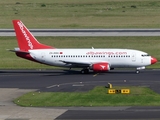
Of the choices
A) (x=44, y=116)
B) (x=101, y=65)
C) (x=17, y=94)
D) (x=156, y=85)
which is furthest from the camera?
(x=101, y=65)

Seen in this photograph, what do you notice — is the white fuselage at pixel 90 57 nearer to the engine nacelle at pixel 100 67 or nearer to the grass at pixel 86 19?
the engine nacelle at pixel 100 67

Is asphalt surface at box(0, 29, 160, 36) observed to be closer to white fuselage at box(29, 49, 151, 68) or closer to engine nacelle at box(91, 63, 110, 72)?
white fuselage at box(29, 49, 151, 68)

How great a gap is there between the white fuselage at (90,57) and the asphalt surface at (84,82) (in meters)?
1.41

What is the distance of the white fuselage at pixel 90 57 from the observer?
71.4 m

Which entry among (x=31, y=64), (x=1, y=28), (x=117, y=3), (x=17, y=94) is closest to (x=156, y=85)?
(x=17, y=94)

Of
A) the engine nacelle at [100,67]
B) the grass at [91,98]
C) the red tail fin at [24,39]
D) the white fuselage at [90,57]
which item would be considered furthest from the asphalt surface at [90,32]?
the grass at [91,98]

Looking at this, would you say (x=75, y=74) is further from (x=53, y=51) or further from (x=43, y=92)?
(x=43, y=92)

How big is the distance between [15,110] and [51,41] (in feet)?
163

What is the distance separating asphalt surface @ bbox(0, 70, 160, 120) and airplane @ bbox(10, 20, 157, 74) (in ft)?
4.17

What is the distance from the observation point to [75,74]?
236ft

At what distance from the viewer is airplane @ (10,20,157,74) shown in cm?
7131

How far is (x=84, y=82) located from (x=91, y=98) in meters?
11.4

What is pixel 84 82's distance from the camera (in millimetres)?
64125

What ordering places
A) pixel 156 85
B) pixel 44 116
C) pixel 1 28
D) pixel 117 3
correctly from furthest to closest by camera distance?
1. pixel 117 3
2. pixel 1 28
3. pixel 156 85
4. pixel 44 116
